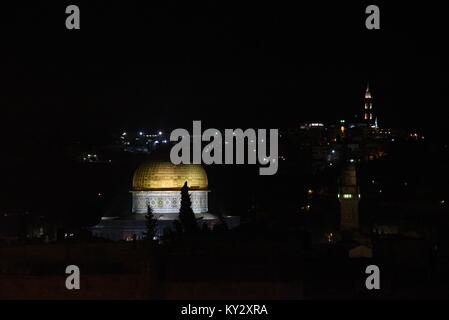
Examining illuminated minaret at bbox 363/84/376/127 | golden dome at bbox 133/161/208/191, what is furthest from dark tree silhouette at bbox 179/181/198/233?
illuminated minaret at bbox 363/84/376/127

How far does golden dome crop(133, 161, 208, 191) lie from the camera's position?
132 ft

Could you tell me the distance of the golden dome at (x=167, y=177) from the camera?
4028 cm

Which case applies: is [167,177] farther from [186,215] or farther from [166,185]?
[186,215]

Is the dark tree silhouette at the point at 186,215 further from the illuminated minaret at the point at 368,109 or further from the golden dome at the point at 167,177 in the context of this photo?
the illuminated minaret at the point at 368,109

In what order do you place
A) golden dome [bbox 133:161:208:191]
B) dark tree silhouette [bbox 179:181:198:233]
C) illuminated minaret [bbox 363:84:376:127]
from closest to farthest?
dark tree silhouette [bbox 179:181:198:233]
golden dome [bbox 133:161:208:191]
illuminated minaret [bbox 363:84:376:127]

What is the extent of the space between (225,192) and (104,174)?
363 inches

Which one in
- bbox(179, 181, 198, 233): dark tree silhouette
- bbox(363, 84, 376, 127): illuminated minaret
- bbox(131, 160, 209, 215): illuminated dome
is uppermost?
bbox(363, 84, 376, 127): illuminated minaret

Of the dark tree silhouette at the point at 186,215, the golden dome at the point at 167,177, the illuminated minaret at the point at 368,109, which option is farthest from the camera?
the illuminated minaret at the point at 368,109

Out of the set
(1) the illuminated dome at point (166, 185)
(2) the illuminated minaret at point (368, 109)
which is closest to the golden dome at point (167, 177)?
(1) the illuminated dome at point (166, 185)

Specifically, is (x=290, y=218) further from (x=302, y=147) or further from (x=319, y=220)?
(x=302, y=147)

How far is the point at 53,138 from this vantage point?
58.8m

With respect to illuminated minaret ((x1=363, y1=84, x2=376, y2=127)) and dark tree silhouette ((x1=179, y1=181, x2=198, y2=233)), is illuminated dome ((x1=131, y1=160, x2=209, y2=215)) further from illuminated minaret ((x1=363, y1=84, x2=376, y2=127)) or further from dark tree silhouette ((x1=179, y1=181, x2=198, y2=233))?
illuminated minaret ((x1=363, y1=84, x2=376, y2=127))

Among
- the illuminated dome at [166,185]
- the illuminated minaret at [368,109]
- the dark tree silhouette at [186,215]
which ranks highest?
the illuminated minaret at [368,109]

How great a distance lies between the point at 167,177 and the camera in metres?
40.3
